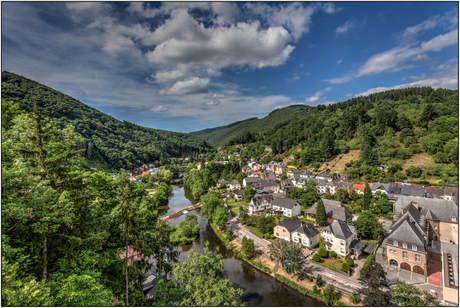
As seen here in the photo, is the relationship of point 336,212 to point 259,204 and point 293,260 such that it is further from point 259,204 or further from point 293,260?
point 293,260

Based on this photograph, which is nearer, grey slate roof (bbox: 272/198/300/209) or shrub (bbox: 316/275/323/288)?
shrub (bbox: 316/275/323/288)

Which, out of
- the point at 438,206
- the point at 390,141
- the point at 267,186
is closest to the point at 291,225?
the point at 438,206

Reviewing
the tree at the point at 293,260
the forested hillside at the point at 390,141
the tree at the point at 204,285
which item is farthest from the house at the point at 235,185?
the tree at the point at 204,285

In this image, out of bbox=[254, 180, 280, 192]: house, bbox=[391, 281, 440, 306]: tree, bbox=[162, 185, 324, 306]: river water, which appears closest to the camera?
bbox=[391, 281, 440, 306]: tree

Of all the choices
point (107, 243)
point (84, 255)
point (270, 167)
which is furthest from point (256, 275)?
point (270, 167)

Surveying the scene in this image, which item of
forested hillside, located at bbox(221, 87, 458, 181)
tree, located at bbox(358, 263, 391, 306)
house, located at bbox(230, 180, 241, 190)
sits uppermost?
forested hillside, located at bbox(221, 87, 458, 181)

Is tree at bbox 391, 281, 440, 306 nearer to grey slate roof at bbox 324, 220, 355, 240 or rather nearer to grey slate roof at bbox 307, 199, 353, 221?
grey slate roof at bbox 324, 220, 355, 240

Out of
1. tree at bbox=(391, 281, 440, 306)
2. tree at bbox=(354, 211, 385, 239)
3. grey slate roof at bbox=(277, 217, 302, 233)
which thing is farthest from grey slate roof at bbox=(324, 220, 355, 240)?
tree at bbox=(391, 281, 440, 306)
